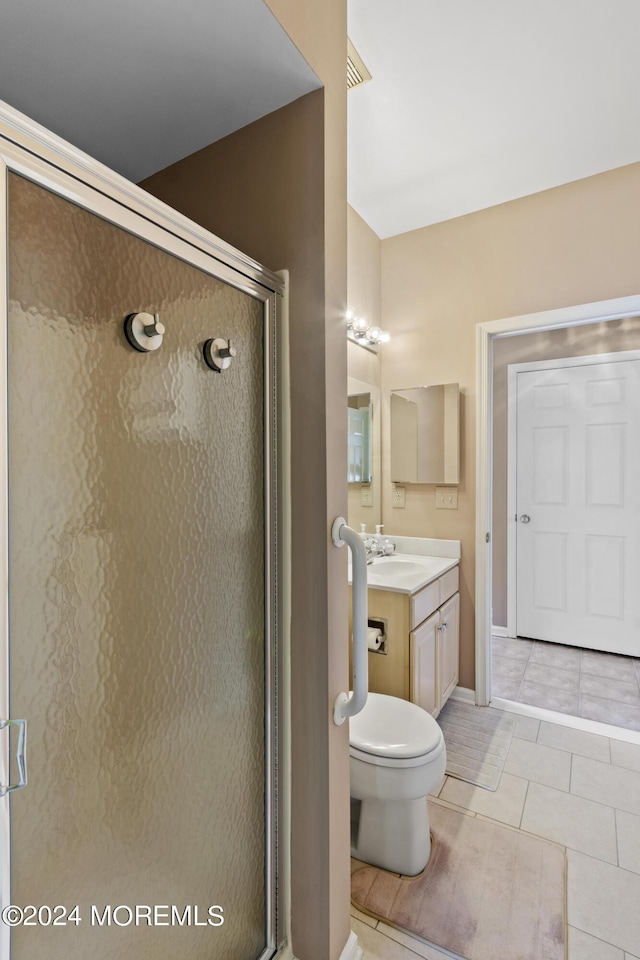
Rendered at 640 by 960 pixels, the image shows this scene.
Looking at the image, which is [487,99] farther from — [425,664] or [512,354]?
[425,664]

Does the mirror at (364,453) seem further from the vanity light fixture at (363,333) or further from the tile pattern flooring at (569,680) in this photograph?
the tile pattern flooring at (569,680)

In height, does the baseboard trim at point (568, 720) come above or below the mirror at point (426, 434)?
below

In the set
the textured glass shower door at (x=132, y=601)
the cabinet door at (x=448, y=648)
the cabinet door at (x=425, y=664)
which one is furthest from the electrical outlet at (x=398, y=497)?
the textured glass shower door at (x=132, y=601)

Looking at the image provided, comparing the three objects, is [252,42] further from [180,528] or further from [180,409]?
[180,528]

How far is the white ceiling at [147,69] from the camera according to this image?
0.95 meters

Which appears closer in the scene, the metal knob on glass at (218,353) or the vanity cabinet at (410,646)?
the metal knob on glass at (218,353)

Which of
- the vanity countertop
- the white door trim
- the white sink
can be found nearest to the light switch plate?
the white door trim

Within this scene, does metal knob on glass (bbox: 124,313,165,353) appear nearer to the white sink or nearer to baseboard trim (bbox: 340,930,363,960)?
baseboard trim (bbox: 340,930,363,960)

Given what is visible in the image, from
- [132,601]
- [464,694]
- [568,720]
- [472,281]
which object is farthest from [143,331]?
[568,720]

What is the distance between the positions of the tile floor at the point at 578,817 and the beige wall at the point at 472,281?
0.58m

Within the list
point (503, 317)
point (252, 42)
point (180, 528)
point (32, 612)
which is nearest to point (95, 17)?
point (252, 42)

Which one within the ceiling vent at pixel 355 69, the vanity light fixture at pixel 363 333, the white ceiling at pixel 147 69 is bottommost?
the vanity light fixture at pixel 363 333

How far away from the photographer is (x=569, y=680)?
294 centimetres

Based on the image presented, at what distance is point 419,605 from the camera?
2018 millimetres
